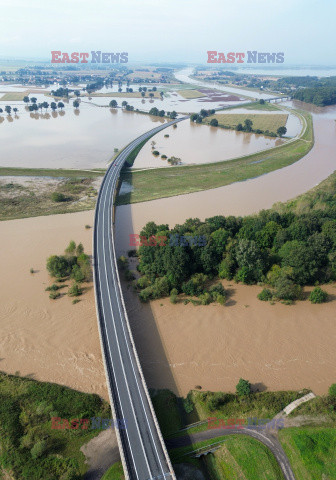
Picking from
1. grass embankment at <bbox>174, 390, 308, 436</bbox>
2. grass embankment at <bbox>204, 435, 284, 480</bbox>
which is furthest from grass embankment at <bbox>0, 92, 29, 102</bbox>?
grass embankment at <bbox>204, 435, 284, 480</bbox>

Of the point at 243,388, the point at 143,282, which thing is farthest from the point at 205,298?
the point at 243,388

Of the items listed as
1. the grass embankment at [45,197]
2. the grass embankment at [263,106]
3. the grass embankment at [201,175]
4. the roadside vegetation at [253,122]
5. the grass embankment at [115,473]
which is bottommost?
the grass embankment at [115,473]

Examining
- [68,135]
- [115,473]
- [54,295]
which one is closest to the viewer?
[115,473]

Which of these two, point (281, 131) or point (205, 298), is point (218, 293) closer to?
point (205, 298)

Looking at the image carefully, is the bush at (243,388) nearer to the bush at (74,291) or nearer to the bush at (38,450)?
the bush at (38,450)

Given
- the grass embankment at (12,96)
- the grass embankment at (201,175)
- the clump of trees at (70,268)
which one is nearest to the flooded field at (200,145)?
the grass embankment at (201,175)

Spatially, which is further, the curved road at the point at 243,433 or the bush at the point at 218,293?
the bush at the point at 218,293

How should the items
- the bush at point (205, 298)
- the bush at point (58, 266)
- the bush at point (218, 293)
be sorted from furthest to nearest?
1. the bush at point (58, 266)
2. the bush at point (205, 298)
3. the bush at point (218, 293)
